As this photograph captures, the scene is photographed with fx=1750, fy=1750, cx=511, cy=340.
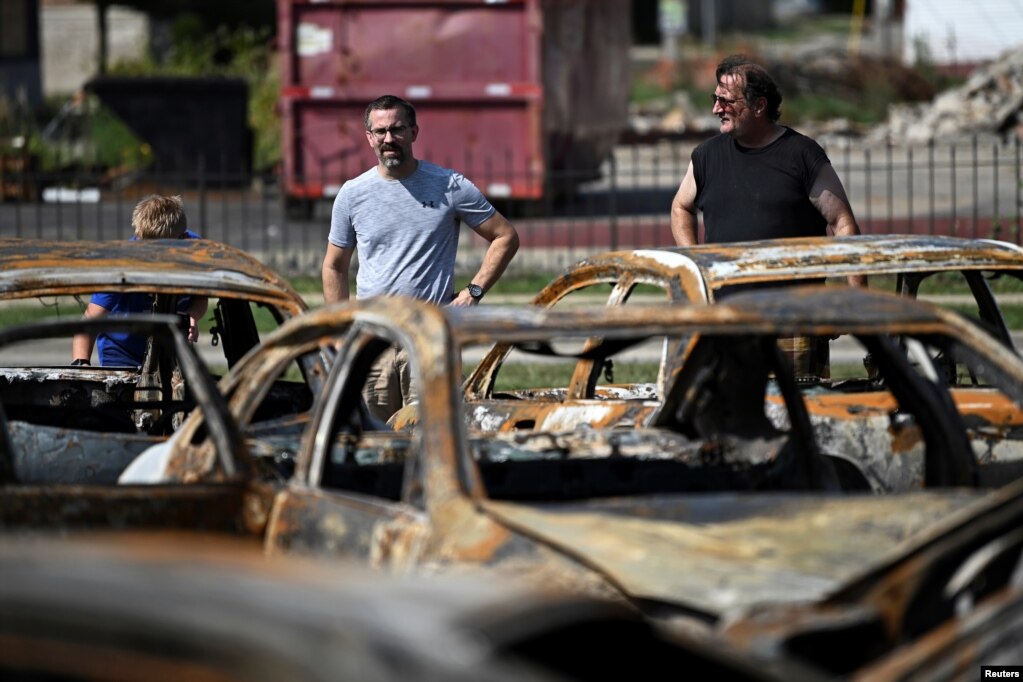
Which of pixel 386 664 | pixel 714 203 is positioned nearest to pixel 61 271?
pixel 714 203

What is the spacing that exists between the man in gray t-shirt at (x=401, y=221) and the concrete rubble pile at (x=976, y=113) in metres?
20.0

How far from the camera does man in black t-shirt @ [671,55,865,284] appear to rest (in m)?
7.51

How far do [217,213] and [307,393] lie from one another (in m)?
15.2

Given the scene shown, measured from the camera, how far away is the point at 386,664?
247cm

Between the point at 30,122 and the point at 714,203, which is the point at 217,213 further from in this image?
the point at 714,203

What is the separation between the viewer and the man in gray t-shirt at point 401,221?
24.3 ft

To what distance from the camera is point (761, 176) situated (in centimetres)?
756

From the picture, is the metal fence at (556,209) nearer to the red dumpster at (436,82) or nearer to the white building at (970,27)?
the red dumpster at (436,82)

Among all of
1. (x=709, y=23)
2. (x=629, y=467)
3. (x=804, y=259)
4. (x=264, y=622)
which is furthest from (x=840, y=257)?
(x=709, y=23)

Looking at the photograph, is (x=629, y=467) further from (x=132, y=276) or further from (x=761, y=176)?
(x=761, y=176)

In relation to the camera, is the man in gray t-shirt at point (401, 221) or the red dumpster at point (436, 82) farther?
the red dumpster at point (436, 82)

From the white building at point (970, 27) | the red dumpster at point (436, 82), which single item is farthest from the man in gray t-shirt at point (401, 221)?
the white building at point (970, 27)

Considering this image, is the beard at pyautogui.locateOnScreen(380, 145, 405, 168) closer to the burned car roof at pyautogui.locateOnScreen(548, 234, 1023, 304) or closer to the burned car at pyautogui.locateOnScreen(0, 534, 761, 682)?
the burned car roof at pyautogui.locateOnScreen(548, 234, 1023, 304)

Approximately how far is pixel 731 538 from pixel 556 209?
1698 cm
